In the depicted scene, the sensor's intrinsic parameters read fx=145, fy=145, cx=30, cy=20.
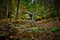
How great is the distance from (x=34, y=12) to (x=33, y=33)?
17173 millimetres

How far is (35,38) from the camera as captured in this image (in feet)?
31.9

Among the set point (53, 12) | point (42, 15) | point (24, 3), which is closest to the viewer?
point (53, 12)

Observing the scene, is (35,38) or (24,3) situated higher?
(24,3)

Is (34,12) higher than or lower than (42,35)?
higher

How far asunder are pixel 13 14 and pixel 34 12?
Result: 6.00 metres

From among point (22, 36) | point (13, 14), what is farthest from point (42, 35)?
point (13, 14)

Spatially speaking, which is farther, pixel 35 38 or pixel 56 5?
pixel 56 5

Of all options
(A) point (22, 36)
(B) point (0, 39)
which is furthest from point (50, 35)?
(B) point (0, 39)

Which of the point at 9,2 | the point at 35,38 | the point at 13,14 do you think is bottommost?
the point at 35,38

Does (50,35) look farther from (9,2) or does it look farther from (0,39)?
(9,2)

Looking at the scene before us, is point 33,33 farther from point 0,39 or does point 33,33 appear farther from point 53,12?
point 53,12

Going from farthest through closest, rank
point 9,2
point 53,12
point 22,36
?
point 53,12, point 9,2, point 22,36

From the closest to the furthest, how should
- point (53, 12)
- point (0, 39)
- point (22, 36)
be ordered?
1. point (0, 39)
2. point (22, 36)
3. point (53, 12)

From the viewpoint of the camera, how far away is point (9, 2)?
18594 mm
